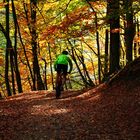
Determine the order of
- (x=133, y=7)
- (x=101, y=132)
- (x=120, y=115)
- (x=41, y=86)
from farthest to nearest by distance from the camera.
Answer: (x=41, y=86) < (x=133, y=7) < (x=120, y=115) < (x=101, y=132)

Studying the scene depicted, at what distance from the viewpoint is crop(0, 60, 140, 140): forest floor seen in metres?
8.12

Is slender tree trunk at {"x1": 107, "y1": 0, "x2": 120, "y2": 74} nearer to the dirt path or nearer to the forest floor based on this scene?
the forest floor

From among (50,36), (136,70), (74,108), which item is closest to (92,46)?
(50,36)

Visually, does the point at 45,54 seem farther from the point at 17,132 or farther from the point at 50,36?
the point at 17,132

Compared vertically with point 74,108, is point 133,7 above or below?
above

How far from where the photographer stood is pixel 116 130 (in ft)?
27.3

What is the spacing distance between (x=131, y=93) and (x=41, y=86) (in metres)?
16.3

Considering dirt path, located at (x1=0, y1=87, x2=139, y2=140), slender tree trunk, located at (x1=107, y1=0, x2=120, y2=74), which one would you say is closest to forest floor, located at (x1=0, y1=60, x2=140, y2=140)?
dirt path, located at (x1=0, y1=87, x2=139, y2=140)

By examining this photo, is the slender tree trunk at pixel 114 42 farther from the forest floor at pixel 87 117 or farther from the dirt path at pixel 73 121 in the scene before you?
the dirt path at pixel 73 121

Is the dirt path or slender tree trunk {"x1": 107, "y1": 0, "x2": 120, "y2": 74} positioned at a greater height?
slender tree trunk {"x1": 107, "y1": 0, "x2": 120, "y2": 74}

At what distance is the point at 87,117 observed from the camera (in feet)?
32.7

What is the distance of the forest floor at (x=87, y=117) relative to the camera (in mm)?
8125

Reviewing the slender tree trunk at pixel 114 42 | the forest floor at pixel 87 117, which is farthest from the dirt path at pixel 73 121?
the slender tree trunk at pixel 114 42

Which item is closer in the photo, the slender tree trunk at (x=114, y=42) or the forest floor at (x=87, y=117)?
the forest floor at (x=87, y=117)
